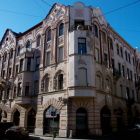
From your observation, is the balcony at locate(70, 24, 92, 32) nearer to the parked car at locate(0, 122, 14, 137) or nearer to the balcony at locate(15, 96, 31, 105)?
A: the balcony at locate(15, 96, 31, 105)

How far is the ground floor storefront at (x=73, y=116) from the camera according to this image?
20281mm

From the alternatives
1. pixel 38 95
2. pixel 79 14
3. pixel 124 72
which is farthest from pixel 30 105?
pixel 124 72

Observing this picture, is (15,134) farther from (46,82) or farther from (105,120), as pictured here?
(105,120)

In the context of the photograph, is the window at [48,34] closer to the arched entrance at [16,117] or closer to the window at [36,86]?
the window at [36,86]

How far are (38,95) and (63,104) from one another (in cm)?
505

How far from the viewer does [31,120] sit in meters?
25.2

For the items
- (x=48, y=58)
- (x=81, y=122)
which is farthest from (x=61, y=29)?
(x=81, y=122)

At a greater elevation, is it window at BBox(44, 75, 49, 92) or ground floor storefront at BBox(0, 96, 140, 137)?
window at BBox(44, 75, 49, 92)

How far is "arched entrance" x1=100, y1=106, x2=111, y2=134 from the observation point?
2198 centimetres

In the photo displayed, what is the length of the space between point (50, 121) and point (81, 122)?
429 cm

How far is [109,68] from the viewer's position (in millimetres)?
26281

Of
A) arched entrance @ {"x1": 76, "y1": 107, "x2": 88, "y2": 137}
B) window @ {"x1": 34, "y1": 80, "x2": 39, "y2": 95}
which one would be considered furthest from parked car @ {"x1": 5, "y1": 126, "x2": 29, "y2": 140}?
window @ {"x1": 34, "y1": 80, "x2": 39, "y2": 95}

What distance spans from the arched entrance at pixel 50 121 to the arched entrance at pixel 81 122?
2.55 meters

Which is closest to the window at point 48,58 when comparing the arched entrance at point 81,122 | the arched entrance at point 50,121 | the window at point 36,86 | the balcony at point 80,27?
the window at point 36,86
